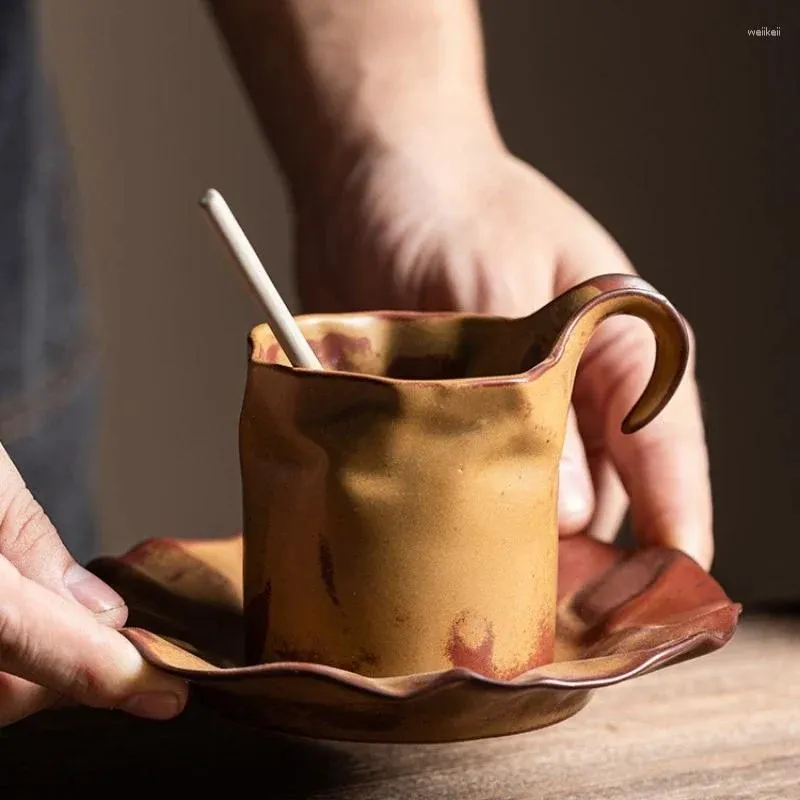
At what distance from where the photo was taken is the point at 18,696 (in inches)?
22.6

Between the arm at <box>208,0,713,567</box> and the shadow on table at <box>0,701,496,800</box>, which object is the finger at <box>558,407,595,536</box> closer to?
the arm at <box>208,0,713,567</box>

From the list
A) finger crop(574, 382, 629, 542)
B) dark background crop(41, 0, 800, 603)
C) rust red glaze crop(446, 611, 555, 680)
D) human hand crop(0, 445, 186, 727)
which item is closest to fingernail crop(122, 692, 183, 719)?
human hand crop(0, 445, 186, 727)

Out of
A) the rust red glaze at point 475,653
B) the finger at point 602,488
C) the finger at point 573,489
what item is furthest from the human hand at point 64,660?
the finger at point 602,488

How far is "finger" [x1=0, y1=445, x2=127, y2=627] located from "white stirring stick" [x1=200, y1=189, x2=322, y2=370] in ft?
0.46

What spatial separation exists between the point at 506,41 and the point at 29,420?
0.96m

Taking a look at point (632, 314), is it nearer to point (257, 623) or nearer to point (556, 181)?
point (257, 623)

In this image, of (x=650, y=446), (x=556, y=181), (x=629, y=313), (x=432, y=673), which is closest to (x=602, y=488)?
(x=650, y=446)

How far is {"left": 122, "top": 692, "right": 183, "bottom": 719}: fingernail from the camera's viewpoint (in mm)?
550

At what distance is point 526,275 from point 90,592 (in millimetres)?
412

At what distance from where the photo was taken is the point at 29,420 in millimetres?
1099

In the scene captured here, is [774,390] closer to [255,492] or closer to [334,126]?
[334,126]

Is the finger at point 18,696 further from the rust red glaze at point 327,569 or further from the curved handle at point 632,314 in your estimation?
the curved handle at point 632,314

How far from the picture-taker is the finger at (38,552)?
592mm

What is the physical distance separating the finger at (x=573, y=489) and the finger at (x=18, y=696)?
0.33 m
